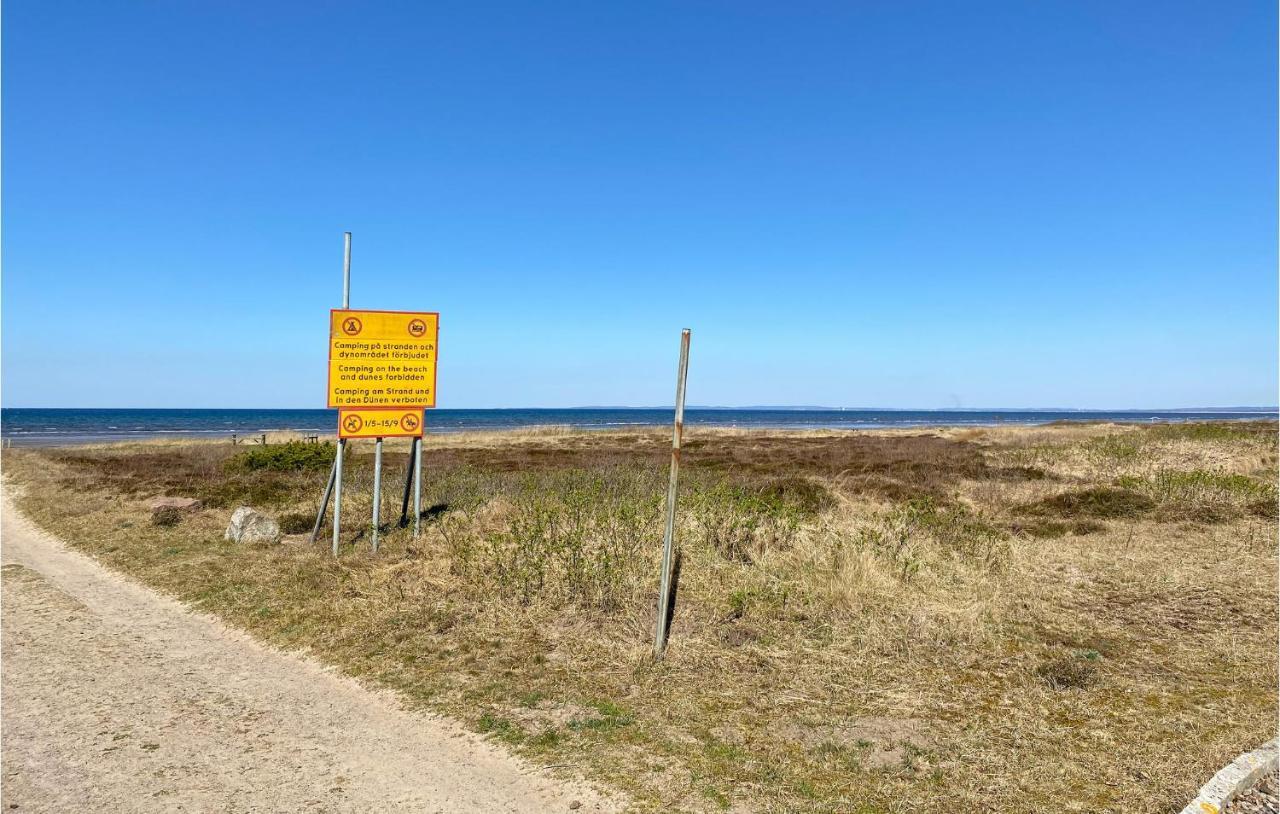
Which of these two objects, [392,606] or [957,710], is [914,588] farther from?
[392,606]

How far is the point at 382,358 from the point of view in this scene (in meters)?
11.0

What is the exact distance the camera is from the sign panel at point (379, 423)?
1084 centimetres

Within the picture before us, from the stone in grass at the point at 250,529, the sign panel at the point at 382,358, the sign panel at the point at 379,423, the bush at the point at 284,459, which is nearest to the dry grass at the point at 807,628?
the stone in grass at the point at 250,529

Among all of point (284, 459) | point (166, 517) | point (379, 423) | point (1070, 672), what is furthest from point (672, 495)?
point (284, 459)

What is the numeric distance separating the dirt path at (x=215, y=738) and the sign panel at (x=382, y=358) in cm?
405

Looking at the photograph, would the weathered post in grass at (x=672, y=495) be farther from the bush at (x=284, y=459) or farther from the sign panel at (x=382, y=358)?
the bush at (x=284, y=459)

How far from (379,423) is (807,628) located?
6.94 m

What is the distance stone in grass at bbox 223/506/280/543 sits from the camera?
39.7ft

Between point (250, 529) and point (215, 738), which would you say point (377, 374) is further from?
point (215, 738)

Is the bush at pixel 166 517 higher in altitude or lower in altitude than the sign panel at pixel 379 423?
lower

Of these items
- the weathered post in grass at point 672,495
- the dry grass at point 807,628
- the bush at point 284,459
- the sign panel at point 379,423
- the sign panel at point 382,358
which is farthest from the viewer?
the bush at point 284,459

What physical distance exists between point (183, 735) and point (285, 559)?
5.68 meters

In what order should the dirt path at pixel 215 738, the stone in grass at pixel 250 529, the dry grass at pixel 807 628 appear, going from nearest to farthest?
the dirt path at pixel 215 738
the dry grass at pixel 807 628
the stone in grass at pixel 250 529

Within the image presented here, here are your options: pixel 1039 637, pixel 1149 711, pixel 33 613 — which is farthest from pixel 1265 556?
pixel 33 613
